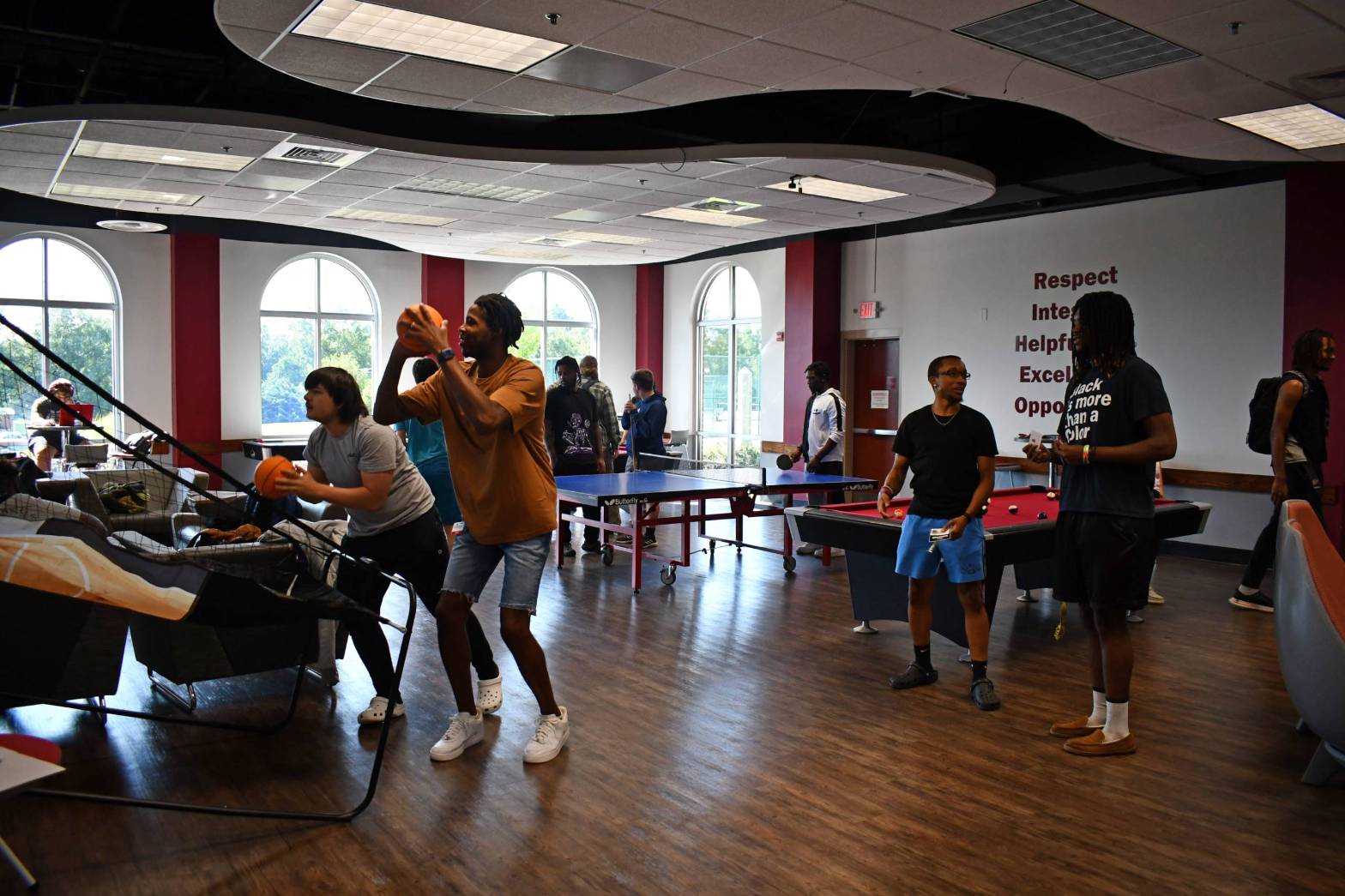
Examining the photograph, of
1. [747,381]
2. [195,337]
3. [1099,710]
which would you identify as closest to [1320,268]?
[1099,710]

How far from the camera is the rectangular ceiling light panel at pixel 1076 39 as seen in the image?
4840 millimetres

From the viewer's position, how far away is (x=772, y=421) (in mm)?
13094

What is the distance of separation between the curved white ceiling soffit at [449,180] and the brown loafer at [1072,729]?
4.75 m

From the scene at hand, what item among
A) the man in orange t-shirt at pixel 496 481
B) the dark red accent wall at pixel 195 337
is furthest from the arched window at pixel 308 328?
the man in orange t-shirt at pixel 496 481

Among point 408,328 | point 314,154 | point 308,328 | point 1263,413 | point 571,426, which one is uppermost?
point 314,154

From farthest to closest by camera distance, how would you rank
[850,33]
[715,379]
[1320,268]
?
[715,379] → [1320,268] → [850,33]

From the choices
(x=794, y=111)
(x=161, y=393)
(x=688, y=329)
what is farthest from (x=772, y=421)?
(x=161, y=393)

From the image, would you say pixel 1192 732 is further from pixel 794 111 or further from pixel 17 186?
pixel 17 186

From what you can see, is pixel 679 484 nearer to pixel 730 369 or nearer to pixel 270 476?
pixel 270 476

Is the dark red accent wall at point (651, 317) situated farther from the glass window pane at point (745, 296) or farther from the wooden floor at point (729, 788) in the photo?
the wooden floor at point (729, 788)

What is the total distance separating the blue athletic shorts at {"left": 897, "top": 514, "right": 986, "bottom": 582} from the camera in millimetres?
4504

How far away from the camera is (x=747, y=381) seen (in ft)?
45.3

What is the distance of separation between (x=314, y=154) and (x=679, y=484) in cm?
364

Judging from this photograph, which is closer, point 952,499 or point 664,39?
point 952,499
